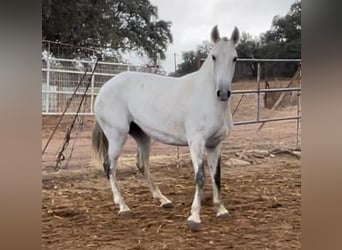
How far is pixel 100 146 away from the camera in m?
2.18

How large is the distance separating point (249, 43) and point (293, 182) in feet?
2.31

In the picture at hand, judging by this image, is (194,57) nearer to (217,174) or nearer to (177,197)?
(217,174)

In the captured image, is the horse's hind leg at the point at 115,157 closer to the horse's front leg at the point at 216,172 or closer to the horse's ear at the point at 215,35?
the horse's front leg at the point at 216,172

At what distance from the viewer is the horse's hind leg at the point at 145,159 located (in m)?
2.17

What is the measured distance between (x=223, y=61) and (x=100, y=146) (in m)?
0.70

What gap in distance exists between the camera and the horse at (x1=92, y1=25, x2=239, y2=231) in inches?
86.1

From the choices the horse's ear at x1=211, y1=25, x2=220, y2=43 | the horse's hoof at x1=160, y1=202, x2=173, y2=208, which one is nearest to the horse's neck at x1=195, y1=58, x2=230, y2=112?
the horse's ear at x1=211, y1=25, x2=220, y2=43

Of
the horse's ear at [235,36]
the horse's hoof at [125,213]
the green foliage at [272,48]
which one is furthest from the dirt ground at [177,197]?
the horse's ear at [235,36]

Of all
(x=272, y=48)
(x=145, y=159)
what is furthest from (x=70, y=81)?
(x=272, y=48)

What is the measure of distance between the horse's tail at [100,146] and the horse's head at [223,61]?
58 cm

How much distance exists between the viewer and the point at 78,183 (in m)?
2.12
